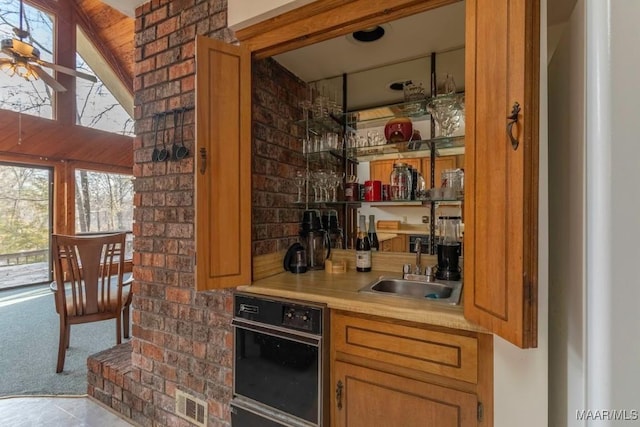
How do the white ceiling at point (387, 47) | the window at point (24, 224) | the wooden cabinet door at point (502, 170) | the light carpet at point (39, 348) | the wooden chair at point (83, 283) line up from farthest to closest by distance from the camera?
1. the window at point (24, 224)
2. the wooden chair at point (83, 283)
3. the light carpet at point (39, 348)
4. the white ceiling at point (387, 47)
5. the wooden cabinet door at point (502, 170)

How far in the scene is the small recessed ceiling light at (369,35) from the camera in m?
1.60

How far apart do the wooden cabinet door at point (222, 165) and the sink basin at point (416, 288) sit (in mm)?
657

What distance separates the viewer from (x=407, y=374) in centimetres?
111

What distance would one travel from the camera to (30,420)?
1873 millimetres

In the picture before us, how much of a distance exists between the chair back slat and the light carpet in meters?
0.49

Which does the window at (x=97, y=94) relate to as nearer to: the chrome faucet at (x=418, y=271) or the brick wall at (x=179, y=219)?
the brick wall at (x=179, y=219)

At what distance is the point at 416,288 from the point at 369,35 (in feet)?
4.53

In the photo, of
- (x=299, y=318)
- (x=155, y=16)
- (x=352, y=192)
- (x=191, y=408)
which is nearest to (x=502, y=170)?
(x=299, y=318)

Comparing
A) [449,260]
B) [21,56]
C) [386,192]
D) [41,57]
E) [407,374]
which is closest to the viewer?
[407,374]

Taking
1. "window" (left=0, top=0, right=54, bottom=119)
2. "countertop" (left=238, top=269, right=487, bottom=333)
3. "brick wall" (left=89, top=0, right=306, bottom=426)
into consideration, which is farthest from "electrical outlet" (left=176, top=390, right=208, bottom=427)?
"window" (left=0, top=0, right=54, bottom=119)

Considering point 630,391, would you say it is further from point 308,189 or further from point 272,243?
point 308,189

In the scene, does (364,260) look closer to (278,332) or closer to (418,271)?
(418,271)

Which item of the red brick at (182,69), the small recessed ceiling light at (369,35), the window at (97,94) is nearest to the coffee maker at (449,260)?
the small recessed ceiling light at (369,35)

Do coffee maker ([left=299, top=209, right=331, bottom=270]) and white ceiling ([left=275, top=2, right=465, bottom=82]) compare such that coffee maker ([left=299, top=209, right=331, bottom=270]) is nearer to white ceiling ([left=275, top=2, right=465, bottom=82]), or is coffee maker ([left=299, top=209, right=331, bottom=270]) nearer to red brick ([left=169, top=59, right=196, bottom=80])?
white ceiling ([left=275, top=2, right=465, bottom=82])
